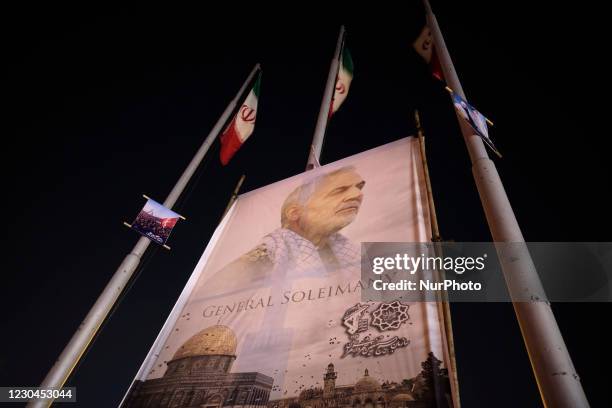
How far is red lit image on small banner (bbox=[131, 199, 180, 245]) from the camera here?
682 centimetres

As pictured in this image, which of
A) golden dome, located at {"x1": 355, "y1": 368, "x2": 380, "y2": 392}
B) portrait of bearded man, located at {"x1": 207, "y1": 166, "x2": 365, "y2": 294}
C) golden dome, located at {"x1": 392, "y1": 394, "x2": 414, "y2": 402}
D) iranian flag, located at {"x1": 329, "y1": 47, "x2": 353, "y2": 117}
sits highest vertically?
iranian flag, located at {"x1": 329, "y1": 47, "x2": 353, "y2": 117}

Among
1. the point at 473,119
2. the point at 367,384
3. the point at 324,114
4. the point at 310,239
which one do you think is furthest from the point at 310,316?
the point at 324,114

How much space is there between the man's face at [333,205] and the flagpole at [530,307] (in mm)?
1694

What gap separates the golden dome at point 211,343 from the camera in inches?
163

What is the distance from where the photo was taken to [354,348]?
3.32m

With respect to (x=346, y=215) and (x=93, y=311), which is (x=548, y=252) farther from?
(x=93, y=311)

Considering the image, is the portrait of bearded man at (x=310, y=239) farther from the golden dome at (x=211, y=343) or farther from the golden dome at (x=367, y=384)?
the golden dome at (x=367, y=384)

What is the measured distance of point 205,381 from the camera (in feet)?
12.6

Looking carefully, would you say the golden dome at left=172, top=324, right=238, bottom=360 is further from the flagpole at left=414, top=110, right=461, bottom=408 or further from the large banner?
the flagpole at left=414, top=110, right=461, bottom=408

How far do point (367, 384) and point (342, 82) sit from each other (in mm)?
9735

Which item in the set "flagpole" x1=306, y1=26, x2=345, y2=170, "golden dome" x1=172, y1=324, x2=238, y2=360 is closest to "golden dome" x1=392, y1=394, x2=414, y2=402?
"golden dome" x1=172, y1=324, x2=238, y2=360

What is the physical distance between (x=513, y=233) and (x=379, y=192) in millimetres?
1893

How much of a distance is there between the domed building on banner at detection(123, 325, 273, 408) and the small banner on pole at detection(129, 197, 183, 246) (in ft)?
9.82

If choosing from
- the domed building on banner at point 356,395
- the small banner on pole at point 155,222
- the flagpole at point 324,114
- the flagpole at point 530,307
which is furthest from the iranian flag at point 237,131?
the domed building on banner at point 356,395
